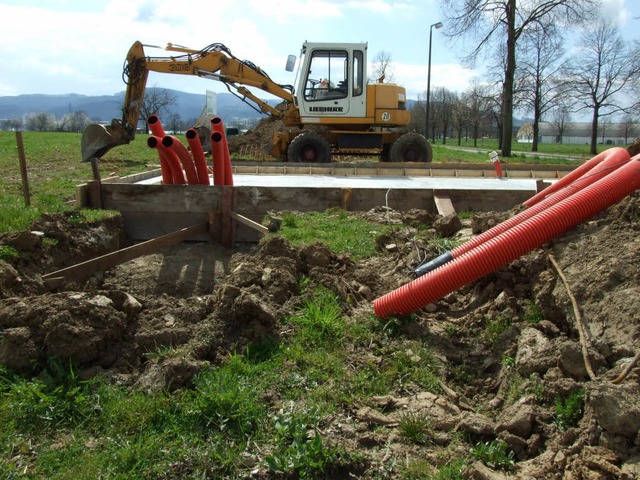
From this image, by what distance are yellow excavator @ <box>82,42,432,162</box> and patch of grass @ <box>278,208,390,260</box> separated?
7592 mm

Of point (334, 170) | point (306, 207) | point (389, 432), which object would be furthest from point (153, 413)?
point (334, 170)

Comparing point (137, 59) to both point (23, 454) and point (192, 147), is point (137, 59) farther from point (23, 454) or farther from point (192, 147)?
point (23, 454)

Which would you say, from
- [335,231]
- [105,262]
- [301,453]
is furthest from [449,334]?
[105,262]

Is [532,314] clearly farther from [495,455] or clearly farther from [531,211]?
[495,455]

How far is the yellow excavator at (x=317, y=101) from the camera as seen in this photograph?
47.9 feet

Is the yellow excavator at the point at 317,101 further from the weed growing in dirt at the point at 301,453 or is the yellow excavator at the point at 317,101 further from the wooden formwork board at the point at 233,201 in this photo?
the weed growing in dirt at the point at 301,453

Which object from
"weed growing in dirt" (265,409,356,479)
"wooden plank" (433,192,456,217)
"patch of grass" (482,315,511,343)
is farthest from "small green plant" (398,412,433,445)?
"wooden plank" (433,192,456,217)

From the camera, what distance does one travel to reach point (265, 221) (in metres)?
7.43

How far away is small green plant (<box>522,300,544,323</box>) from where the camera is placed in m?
4.25

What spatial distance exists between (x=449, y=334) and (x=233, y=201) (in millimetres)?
4264

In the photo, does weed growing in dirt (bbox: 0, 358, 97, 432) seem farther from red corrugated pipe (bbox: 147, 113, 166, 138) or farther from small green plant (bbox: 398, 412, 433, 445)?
red corrugated pipe (bbox: 147, 113, 166, 138)

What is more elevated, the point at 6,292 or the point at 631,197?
the point at 631,197

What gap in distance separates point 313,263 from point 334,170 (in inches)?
282

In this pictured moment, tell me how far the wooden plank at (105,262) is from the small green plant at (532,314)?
406 centimetres
